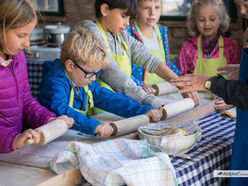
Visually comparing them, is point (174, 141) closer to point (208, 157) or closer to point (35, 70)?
point (208, 157)

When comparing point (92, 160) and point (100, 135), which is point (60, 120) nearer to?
point (100, 135)

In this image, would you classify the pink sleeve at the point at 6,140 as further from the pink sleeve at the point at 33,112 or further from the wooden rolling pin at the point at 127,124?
the wooden rolling pin at the point at 127,124

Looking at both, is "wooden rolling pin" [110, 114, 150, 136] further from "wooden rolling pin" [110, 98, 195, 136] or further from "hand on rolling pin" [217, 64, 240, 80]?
"hand on rolling pin" [217, 64, 240, 80]

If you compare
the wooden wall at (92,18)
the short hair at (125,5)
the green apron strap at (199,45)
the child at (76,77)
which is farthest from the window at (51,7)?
the child at (76,77)

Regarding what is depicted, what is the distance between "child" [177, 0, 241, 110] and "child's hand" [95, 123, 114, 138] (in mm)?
1480

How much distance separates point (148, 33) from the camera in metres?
2.79

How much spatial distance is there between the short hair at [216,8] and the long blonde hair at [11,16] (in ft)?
5.56

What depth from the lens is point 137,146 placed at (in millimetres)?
1352

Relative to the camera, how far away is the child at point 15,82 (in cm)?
136

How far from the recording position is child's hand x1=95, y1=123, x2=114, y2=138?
61.5 inches

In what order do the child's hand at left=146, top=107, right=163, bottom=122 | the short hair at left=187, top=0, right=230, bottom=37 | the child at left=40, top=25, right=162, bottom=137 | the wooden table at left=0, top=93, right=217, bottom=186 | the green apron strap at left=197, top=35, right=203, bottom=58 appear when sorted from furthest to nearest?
1. the green apron strap at left=197, top=35, right=203, bottom=58
2. the short hair at left=187, top=0, right=230, bottom=37
3. the child's hand at left=146, top=107, right=163, bottom=122
4. the child at left=40, top=25, right=162, bottom=137
5. the wooden table at left=0, top=93, right=217, bottom=186

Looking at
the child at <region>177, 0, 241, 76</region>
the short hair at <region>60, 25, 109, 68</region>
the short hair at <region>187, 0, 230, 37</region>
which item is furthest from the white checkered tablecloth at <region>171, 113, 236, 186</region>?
the short hair at <region>187, 0, 230, 37</region>

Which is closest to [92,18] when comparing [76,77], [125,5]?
[125,5]

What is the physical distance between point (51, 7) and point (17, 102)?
3.29 metres
